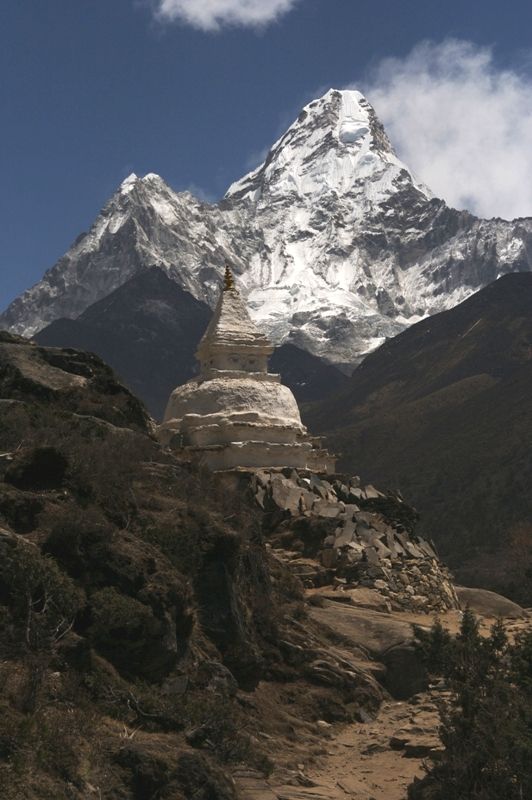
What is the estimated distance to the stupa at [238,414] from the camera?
120ft

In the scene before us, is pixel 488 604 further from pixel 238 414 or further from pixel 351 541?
pixel 238 414

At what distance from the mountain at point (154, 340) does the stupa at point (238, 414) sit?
9536cm

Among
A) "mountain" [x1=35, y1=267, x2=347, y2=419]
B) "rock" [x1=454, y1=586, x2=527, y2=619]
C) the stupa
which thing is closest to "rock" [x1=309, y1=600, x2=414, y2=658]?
"rock" [x1=454, y1=586, x2=527, y2=619]

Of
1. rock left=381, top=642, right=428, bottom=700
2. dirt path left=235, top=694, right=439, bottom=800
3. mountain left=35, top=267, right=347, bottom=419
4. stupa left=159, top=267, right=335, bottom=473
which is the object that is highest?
mountain left=35, top=267, right=347, bottom=419

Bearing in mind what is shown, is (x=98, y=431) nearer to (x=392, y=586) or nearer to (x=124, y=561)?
(x=124, y=561)

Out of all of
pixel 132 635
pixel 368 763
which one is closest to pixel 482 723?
pixel 368 763

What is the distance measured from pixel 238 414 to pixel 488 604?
31.9 ft

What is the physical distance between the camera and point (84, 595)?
50.8 ft

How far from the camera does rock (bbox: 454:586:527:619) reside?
3064 centimetres

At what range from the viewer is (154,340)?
159500 millimetres

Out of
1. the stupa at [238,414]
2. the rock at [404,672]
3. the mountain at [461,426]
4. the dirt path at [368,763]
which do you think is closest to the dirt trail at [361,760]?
the dirt path at [368,763]

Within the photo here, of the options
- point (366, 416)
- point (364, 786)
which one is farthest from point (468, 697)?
point (366, 416)

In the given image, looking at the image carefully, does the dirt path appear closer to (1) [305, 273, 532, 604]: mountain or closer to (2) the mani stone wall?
(2) the mani stone wall

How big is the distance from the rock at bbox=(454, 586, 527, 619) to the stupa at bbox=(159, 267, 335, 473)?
6.70 metres
